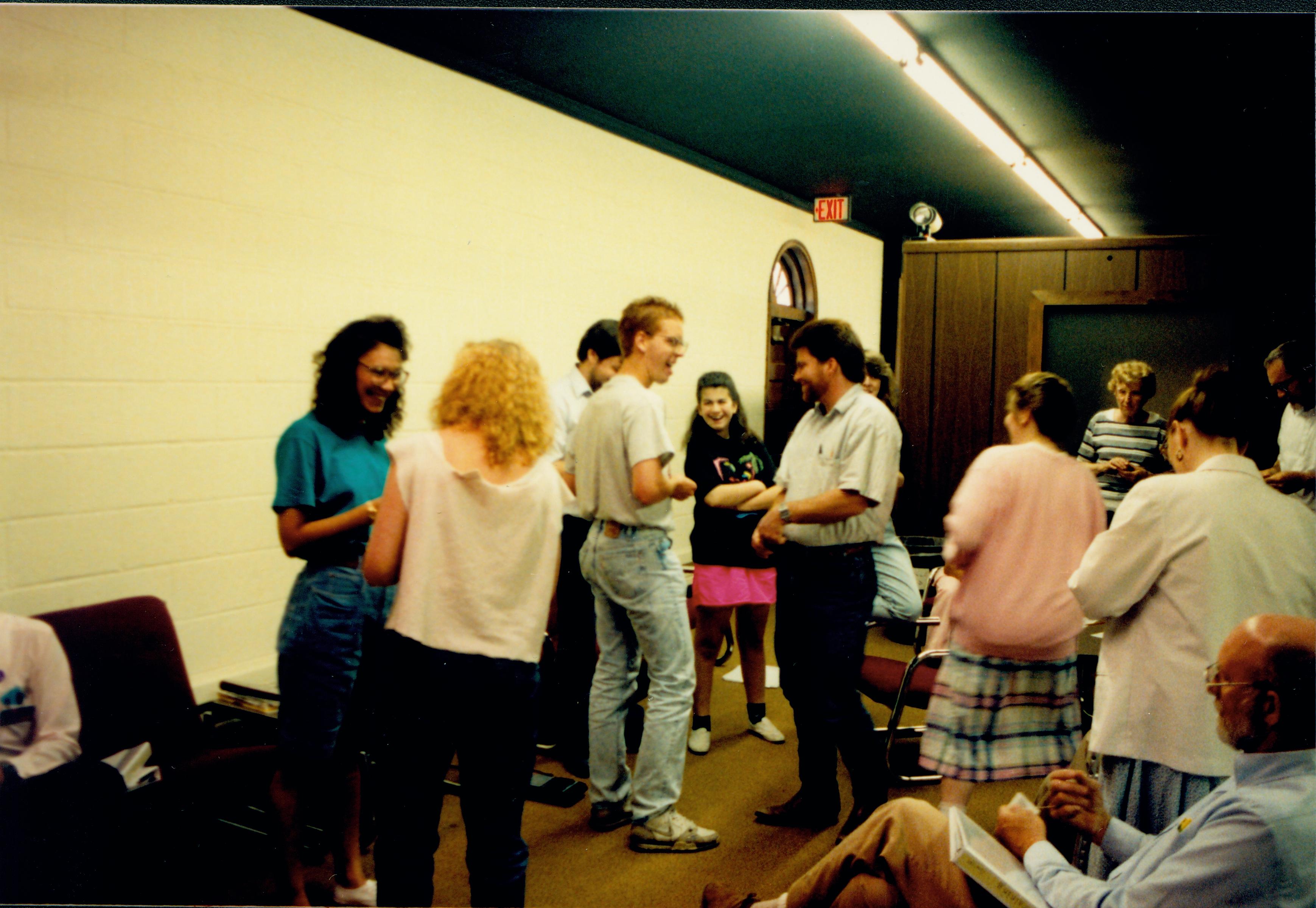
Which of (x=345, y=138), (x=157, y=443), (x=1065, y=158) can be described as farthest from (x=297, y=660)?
(x=1065, y=158)

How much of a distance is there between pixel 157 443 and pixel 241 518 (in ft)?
0.83

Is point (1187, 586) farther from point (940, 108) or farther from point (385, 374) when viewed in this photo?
point (385, 374)

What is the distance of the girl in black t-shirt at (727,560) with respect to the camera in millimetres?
2938

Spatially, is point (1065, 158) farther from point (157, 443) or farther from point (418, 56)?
point (157, 443)

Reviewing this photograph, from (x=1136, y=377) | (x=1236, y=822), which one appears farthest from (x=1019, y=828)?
(x=1136, y=377)

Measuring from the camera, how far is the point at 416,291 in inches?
82.7

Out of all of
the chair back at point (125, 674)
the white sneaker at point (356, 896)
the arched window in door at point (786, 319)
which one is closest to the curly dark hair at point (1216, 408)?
the arched window in door at point (786, 319)

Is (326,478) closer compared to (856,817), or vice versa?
(326,478)

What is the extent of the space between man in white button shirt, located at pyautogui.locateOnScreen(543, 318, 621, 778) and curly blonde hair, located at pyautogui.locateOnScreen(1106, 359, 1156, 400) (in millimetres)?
1245

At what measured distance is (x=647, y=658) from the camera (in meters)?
2.28

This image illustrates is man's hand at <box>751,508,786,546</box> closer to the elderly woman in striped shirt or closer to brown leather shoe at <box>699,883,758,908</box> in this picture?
the elderly woman in striped shirt

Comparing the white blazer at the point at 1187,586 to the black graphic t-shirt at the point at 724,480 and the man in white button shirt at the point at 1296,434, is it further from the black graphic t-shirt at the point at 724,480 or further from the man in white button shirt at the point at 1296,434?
the black graphic t-shirt at the point at 724,480

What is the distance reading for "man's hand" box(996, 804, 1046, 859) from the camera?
4.99 ft

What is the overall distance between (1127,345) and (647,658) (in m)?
1.45
